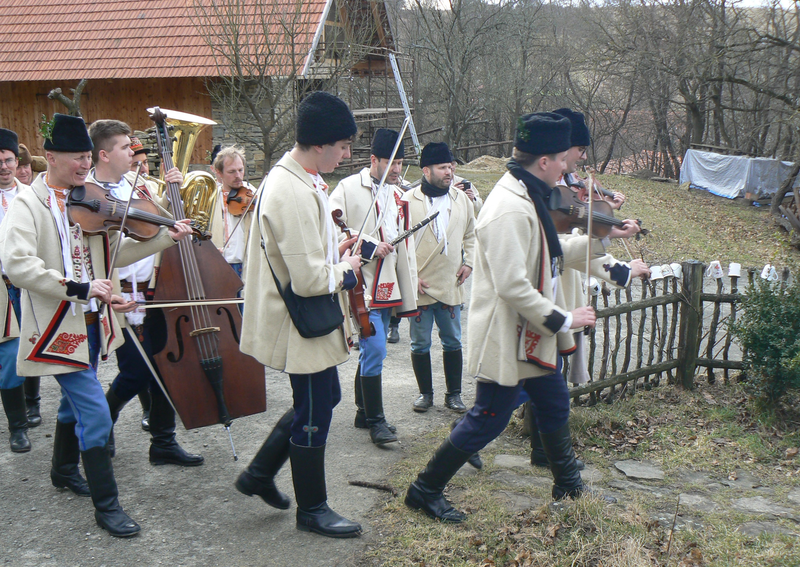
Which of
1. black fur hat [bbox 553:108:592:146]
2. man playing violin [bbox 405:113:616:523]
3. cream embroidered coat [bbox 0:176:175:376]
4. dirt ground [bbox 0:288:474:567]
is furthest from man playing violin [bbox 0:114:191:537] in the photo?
black fur hat [bbox 553:108:592:146]

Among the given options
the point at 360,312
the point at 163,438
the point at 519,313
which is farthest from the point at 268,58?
the point at 519,313

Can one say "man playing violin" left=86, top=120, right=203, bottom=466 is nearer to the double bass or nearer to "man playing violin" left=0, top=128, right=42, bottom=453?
the double bass

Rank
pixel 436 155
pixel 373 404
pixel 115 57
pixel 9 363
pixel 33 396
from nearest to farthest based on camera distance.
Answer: pixel 9 363, pixel 373 404, pixel 33 396, pixel 436 155, pixel 115 57

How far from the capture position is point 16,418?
14.1 feet

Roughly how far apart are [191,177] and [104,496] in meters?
2.23

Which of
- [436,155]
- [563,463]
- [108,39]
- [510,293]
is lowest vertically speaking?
[563,463]

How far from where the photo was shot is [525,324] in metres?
3.06

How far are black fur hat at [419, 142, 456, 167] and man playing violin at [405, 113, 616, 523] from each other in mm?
1712

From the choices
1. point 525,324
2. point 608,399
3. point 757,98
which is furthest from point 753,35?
point 525,324

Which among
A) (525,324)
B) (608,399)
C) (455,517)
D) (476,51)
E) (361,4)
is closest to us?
(525,324)

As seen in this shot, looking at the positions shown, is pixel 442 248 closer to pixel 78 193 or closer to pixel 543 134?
pixel 543 134

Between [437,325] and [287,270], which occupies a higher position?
[287,270]

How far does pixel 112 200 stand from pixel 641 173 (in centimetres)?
2257

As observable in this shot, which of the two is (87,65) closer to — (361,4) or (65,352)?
(361,4)
